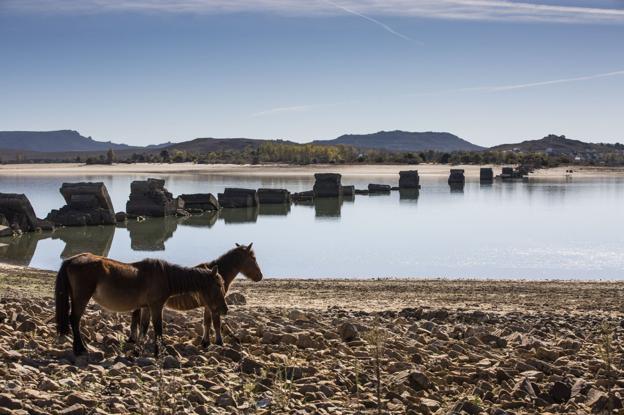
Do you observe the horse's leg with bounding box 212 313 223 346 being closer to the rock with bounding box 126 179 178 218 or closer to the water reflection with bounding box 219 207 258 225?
the water reflection with bounding box 219 207 258 225

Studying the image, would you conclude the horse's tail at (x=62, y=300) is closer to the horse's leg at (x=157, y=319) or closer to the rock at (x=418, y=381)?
the horse's leg at (x=157, y=319)

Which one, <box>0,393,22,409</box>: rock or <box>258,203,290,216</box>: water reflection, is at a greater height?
<box>0,393,22,409</box>: rock

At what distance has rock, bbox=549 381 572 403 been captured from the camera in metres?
7.55

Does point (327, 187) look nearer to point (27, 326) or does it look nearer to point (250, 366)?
point (27, 326)

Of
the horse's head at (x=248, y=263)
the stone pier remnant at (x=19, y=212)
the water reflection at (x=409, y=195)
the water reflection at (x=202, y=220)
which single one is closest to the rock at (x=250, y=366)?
the horse's head at (x=248, y=263)

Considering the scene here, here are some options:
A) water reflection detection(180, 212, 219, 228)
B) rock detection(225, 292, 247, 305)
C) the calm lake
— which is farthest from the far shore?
rock detection(225, 292, 247, 305)

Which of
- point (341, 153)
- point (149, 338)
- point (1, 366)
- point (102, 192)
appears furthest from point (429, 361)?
point (341, 153)

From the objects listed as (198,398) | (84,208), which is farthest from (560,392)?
(84,208)

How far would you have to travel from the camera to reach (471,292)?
17.5 meters

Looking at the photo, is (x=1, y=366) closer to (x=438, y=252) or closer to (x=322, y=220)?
(x=438, y=252)

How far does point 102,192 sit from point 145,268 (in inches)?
1267

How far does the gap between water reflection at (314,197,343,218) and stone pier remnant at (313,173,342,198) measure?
0.50 metres

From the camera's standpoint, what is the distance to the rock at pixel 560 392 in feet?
24.8

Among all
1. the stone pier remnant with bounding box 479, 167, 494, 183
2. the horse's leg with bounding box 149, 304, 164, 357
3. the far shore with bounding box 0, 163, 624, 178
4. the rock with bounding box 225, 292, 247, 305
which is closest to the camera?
the horse's leg with bounding box 149, 304, 164, 357
